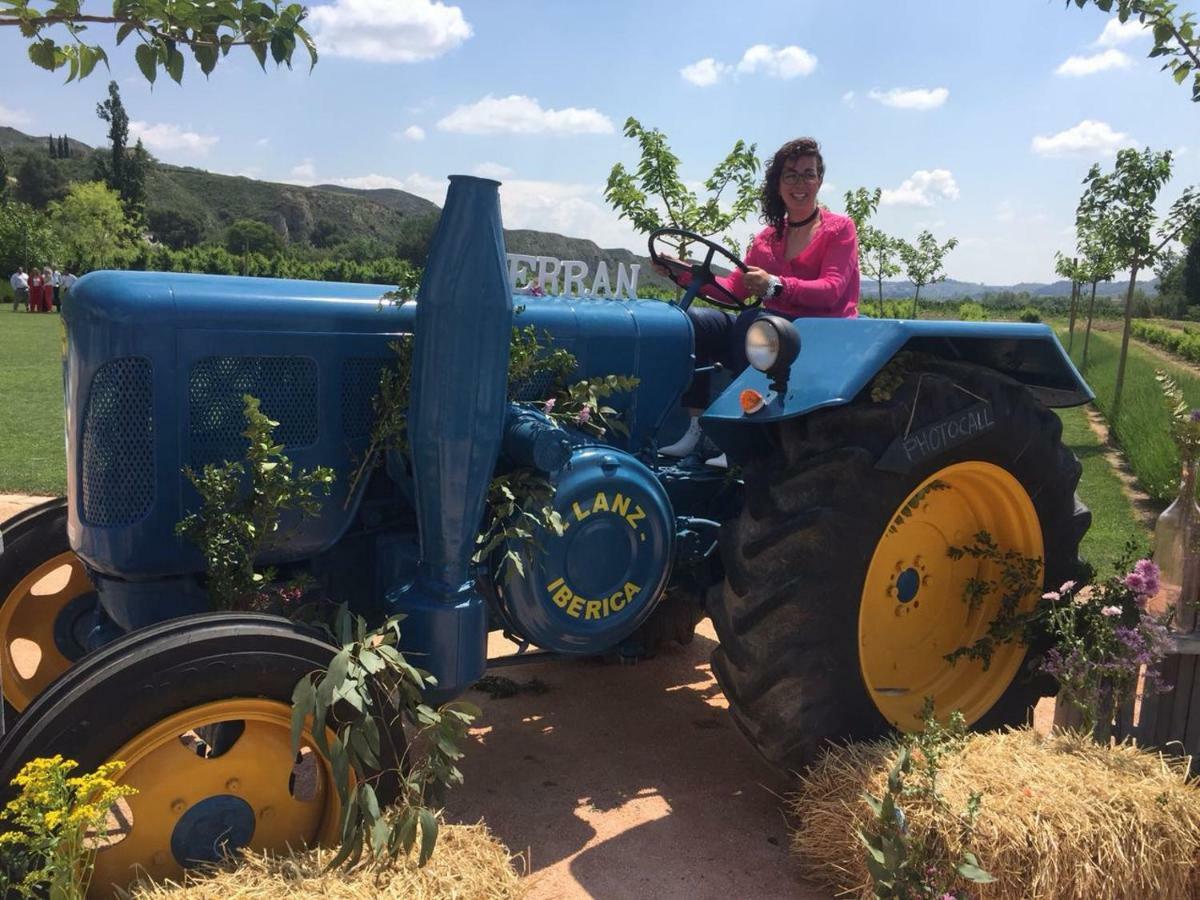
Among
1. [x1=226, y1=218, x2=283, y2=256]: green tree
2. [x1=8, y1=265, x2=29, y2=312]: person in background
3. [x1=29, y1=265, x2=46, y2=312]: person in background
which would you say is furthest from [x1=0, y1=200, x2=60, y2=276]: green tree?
[x1=226, y1=218, x2=283, y2=256]: green tree

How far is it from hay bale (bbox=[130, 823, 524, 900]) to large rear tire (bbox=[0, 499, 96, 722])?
5.23 feet

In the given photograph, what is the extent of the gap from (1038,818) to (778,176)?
2.66 m

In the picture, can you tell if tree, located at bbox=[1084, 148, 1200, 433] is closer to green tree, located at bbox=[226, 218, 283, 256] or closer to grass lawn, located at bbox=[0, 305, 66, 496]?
grass lawn, located at bbox=[0, 305, 66, 496]

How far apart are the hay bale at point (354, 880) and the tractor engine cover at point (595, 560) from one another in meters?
0.73

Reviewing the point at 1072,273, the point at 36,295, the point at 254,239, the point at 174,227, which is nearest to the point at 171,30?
the point at 1072,273

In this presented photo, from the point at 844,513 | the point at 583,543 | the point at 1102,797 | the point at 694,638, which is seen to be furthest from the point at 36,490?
the point at 1102,797

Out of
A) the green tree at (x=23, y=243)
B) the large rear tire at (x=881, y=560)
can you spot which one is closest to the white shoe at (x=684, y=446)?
the large rear tire at (x=881, y=560)

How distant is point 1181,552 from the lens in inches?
126

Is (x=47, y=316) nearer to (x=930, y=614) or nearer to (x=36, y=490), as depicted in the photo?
(x=36, y=490)

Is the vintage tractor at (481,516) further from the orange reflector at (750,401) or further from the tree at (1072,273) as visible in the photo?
the tree at (1072,273)

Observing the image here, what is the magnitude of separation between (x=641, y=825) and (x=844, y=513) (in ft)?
3.83

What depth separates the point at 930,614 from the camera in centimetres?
341

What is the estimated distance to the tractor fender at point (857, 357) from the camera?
2.90 meters

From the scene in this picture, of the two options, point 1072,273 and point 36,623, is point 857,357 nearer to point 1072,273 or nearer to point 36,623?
point 36,623
